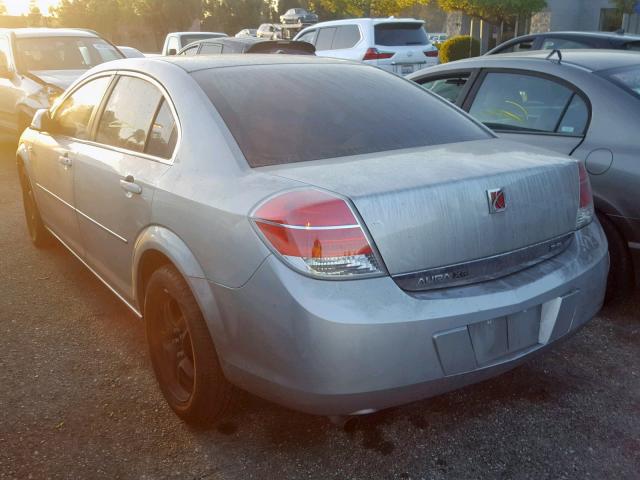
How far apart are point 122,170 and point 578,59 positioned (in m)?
2.97

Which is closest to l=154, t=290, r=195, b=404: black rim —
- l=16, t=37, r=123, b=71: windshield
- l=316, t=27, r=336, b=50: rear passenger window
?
l=16, t=37, r=123, b=71: windshield

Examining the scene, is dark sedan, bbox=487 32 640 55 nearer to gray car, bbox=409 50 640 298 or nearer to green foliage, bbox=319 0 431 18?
gray car, bbox=409 50 640 298

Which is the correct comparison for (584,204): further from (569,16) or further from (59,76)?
(569,16)

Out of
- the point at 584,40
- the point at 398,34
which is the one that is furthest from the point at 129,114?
the point at 398,34

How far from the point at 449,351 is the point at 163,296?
1314 mm

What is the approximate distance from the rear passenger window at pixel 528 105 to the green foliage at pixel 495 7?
23.4m

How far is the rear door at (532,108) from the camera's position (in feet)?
13.5

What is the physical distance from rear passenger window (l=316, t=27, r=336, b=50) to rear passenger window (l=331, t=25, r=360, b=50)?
0.16 metres

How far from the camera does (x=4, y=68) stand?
9586 millimetres

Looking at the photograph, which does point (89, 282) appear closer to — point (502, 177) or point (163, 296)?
point (163, 296)

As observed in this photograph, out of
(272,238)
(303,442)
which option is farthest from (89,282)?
(272,238)

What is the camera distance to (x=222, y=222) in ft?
8.15

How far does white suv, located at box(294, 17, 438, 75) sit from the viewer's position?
1429 centimetres

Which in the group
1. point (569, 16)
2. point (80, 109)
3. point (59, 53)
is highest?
point (80, 109)
